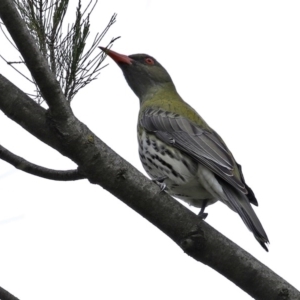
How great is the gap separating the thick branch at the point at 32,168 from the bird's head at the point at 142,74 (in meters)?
2.64

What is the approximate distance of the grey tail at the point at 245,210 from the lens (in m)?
3.42

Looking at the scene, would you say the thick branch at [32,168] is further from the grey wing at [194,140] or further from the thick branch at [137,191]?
the grey wing at [194,140]

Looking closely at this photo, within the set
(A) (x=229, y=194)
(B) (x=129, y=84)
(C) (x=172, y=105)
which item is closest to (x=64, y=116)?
(A) (x=229, y=194)

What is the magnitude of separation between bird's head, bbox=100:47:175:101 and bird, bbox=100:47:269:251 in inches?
11.2

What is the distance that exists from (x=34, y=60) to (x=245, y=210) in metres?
1.76

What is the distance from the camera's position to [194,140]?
468cm

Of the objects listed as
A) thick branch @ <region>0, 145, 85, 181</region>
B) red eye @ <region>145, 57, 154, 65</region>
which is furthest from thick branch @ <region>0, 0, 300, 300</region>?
red eye @ <region>145, 57, 154, 65</region>

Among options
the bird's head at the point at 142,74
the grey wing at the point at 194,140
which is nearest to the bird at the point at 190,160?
the grey wing at the point at 194,140

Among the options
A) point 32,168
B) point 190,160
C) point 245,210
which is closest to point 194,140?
point 190,160

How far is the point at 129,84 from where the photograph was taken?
234 inches

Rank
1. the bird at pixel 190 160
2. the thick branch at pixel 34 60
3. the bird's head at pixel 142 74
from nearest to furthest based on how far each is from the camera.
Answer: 1. the thick branch at pixel 34 60
2. the bird at pixel 190 160
3. the bird's head at pixel 142 74

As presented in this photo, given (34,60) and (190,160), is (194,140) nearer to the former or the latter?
(190,160)

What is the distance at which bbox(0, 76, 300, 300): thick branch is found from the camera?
277 centimetres

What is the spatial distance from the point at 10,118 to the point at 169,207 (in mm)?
843
